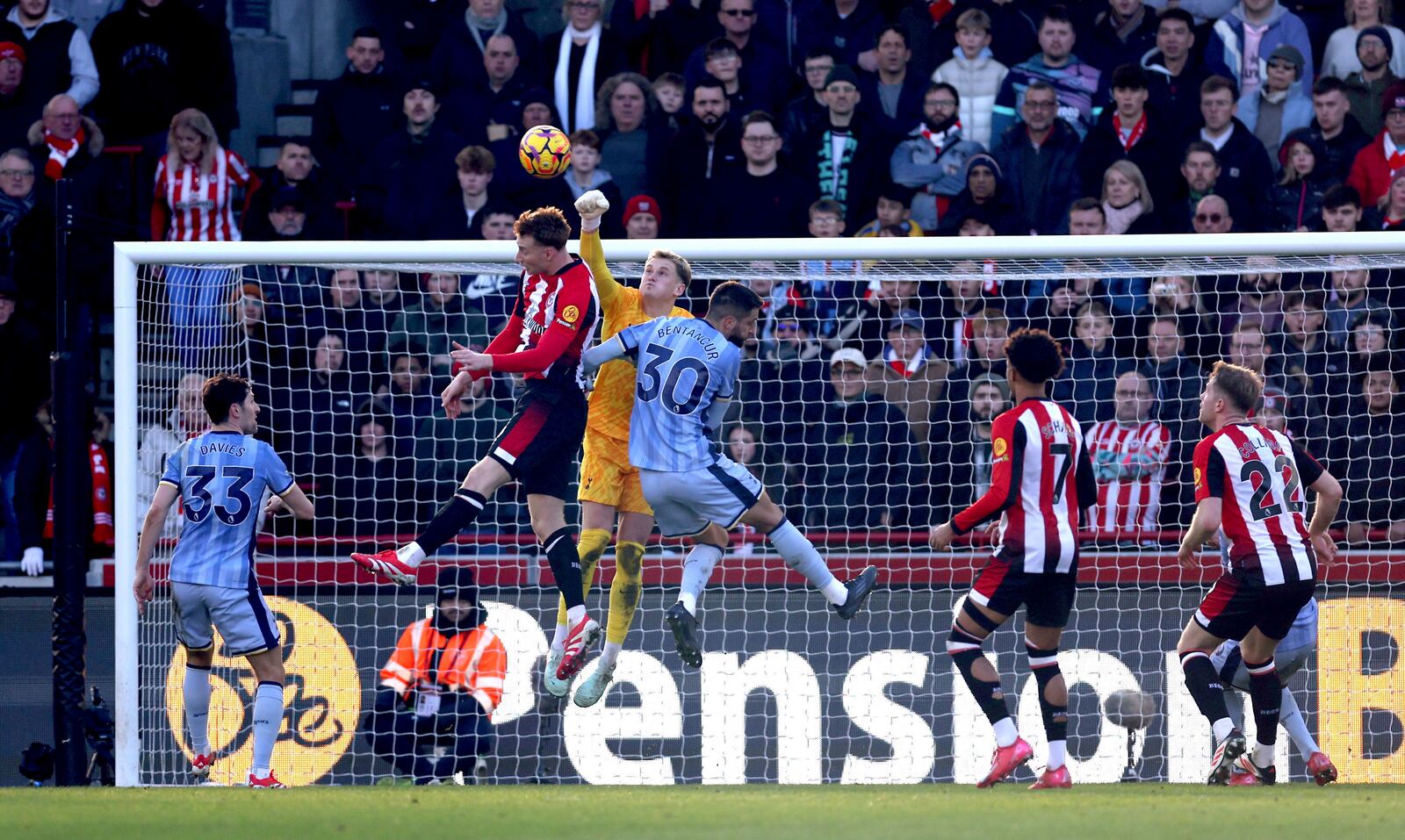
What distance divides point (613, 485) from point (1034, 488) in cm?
191

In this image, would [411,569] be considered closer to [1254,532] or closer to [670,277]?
[670,277]

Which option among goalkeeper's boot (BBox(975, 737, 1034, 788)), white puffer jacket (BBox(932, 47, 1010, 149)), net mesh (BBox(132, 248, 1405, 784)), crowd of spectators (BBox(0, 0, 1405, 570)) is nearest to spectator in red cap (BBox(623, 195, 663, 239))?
crowd of spectators (BBox(0, 0, 1405, 570))

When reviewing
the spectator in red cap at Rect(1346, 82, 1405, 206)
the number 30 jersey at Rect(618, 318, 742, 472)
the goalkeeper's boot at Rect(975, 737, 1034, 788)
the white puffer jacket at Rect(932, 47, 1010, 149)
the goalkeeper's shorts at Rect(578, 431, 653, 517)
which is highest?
the white puffer jacket at Rect(932, 47, 1010, 149)

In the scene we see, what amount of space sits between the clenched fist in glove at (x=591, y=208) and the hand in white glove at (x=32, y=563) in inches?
154

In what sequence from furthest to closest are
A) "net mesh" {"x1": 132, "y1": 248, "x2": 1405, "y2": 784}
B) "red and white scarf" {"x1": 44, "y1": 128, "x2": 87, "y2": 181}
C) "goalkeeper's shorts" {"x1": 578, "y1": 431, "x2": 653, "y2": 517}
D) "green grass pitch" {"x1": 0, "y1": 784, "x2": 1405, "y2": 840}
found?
1. "red and white scarf" {"x1": 44, "y1": 128, "x2": 87, "y2": 181}
2. "net mesh" {"x1": 132, "y1": 248, "x2": 1405, "y2": 784}
3. "goalkeeper's shorts" {"x1": 578, "y1": 431, "x2": 653, "y2": 517}
4. "green grass pitch" {"x1": 0, "y1": 784, "x2": 1405, "y2": 840}

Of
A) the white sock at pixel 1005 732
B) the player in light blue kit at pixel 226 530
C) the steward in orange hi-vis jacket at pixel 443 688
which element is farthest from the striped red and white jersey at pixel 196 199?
the white sock at pixel 1005 732

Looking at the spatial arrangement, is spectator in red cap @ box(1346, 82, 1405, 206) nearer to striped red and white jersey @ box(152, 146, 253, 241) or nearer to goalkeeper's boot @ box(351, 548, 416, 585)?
goalkeeper's boot @ box(351, 548, 416, 585)

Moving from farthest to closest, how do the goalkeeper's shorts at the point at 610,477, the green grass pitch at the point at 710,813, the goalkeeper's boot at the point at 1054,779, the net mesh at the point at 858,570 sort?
the net mesh at the point at 858,570
the goalkeeper's shorts at the point at 610,477
the goalkeeper's boot at the point at 1054,779
the green grass pitch at the point at 710,813

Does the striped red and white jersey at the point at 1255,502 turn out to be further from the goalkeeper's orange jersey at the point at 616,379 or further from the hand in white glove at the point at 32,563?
the hand in white glove at the point at 32,563

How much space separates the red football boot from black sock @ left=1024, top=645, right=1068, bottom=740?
1896mm

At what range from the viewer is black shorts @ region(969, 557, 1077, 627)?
23.4 ft

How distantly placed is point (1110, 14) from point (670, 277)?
523cm

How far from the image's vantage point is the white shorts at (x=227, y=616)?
780cm

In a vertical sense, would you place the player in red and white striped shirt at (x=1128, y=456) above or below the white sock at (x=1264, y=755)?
above
